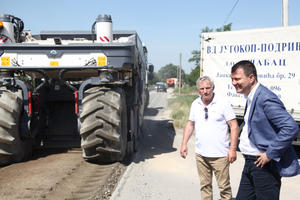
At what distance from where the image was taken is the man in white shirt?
337cm

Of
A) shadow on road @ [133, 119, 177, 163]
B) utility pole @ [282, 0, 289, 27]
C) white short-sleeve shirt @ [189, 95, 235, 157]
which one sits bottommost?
shadow on road @ [133, 119, 177, 163]

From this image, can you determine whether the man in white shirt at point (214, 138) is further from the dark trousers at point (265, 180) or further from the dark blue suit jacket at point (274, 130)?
the dark blue suit jacket at point (274, 130)

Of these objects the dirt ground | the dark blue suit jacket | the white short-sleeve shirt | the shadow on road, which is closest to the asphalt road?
the shadow on road

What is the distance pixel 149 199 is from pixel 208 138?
1302 millimetres

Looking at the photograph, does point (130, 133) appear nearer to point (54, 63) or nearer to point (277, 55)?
point (54, 63)

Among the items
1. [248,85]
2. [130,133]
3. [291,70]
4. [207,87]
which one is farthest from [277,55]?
[248,85]

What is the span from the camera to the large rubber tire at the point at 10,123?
4.82m

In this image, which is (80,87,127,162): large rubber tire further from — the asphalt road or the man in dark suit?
the man in dark suit

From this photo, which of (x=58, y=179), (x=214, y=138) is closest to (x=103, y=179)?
(x=58, y=179)

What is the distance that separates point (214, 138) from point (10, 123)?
326 centimetres

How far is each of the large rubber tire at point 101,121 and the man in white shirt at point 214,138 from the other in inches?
71.3

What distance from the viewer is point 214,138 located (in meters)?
3.38

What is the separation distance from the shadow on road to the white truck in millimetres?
1989

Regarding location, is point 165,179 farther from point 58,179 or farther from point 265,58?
point 265,58
